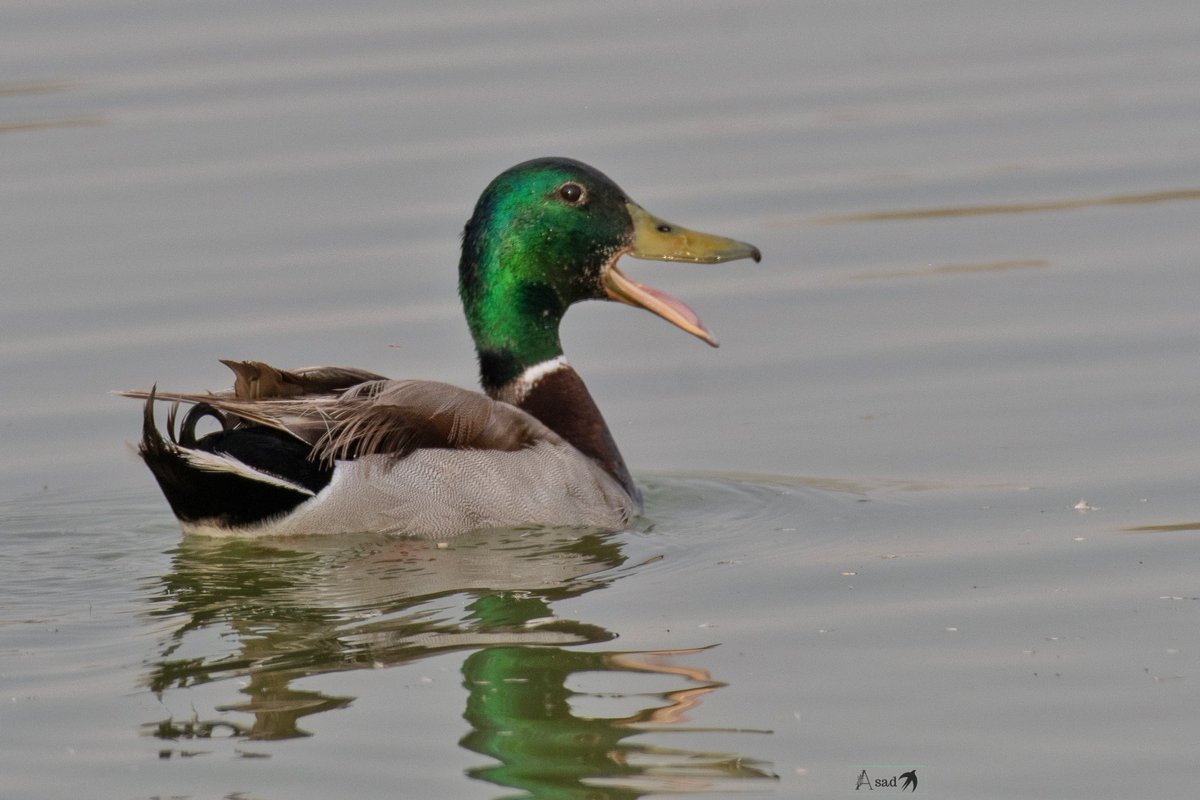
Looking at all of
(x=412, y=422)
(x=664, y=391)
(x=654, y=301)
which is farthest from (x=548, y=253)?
(x=664, y=391)

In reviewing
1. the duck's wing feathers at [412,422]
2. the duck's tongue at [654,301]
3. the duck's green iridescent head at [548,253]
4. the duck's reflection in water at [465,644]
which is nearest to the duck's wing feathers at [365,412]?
the duck's wing feathers at [412,422]

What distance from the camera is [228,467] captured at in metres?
8.67

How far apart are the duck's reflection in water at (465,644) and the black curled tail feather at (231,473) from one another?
0.57ft

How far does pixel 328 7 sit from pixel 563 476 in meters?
9.79

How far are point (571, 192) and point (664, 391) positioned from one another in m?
1.79

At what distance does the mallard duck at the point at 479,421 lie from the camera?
29.1ft

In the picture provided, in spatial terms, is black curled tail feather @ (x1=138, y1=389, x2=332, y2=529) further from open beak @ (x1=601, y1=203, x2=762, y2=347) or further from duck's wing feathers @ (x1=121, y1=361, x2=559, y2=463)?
open beak @ (x1=601, y1=203, x2=762, y2=347)

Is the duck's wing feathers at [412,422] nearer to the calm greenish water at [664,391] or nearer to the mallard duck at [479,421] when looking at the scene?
the mallard duck at [479,421]

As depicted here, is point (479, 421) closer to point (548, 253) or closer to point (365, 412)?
point (365, 412)

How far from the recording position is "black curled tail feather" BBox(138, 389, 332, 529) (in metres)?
8.66

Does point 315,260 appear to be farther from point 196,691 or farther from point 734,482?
point 196,691

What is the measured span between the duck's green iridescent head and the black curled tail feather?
4.40 ft

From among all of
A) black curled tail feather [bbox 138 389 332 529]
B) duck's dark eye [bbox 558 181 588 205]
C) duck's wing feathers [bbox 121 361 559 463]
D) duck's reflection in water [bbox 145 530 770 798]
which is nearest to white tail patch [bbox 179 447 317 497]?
black curled tail feather [bbox 138 389 332 529]

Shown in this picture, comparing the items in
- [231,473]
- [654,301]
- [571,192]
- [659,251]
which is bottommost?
[231,473]
